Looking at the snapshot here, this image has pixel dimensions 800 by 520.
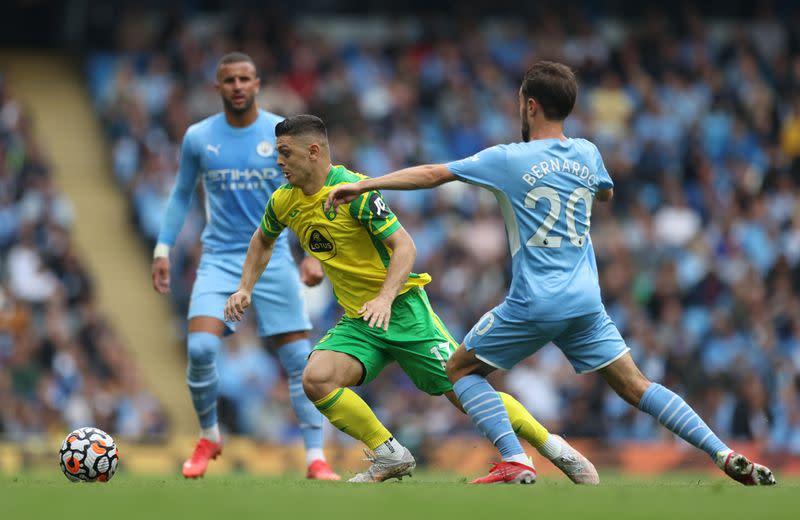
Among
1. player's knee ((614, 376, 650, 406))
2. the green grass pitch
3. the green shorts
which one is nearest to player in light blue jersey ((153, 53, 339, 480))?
the green shorts

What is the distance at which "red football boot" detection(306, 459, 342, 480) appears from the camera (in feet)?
32.7

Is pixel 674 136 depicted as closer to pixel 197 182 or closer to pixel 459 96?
pixel 459 96

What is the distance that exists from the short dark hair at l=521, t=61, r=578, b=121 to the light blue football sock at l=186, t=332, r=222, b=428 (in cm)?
309

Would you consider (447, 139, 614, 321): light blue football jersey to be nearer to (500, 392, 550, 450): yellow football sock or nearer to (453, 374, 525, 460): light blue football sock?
(453, 374, 525, 460): light blue football sock

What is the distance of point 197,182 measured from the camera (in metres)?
10.4

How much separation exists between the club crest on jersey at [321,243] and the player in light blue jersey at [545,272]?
2.98ft

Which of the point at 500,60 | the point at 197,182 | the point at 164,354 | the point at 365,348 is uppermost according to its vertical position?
the point at 500,60

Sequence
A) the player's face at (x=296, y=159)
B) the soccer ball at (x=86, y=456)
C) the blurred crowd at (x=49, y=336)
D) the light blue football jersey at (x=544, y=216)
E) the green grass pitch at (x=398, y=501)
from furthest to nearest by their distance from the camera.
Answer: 1. the blurred crowd at (x=49, y=336)
2. the soccer ball at (x=86, y=456)
3. the player's face at (x=296, y=159)
4. the light blue football jersey at (x=544, y=216)
5. the green grass pitch at (x=398, y=501)

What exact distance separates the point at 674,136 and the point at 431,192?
12.8 ft

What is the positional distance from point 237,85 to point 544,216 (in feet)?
9.96

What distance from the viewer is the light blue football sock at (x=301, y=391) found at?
10203 mm

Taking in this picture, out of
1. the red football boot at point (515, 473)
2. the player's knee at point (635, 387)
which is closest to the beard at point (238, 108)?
the red football boot at point (515, 473)

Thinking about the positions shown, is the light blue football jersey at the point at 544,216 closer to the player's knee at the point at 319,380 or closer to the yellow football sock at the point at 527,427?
the yellow football sock at the point at 527,427

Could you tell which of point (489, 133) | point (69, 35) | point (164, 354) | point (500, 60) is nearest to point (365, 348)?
point (164, 354)
